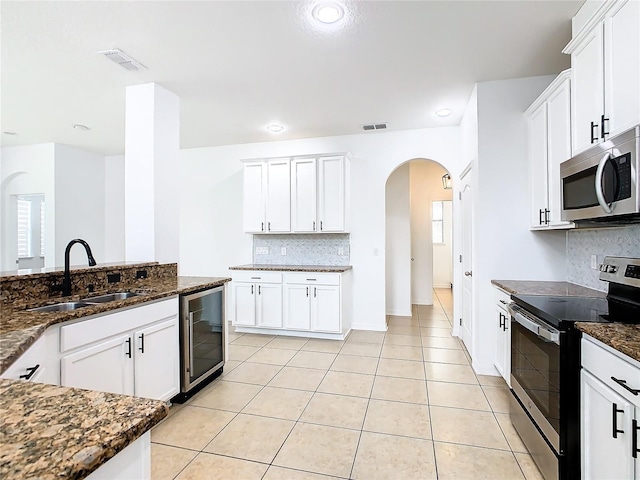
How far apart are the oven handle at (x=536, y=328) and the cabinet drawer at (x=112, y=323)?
2410 mm

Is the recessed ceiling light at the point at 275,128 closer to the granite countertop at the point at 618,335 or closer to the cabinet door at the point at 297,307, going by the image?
the cabinet door at the point at 297,307

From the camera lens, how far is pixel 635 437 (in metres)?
1.17

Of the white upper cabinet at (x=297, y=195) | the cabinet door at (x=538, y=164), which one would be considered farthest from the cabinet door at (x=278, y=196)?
the cabinet door at (x=538, y=164)

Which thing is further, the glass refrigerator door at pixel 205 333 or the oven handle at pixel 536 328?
the glass refrigerator door at pixel 205 333

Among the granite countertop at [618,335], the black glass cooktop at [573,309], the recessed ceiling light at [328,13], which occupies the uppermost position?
the recessed ceiling light at [328,13]

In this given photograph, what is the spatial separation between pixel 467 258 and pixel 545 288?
1059 millimetres

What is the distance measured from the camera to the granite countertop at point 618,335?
1.22m

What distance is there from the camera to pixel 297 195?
4.59m

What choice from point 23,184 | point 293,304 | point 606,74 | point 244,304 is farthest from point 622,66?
point 23,184

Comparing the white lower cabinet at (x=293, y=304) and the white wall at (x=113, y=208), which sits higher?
the white wall at (x=113, y=208)

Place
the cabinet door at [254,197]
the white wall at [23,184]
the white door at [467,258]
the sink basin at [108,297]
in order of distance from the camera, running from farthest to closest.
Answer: the white wall at [23,184] < the cabinet door at [254,197] < the white door at [467,258] < the sink basin at [108,297]

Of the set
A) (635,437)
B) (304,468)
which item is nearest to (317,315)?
(304,468)

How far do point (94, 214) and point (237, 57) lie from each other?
479cm

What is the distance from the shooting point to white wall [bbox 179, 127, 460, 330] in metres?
4.57
